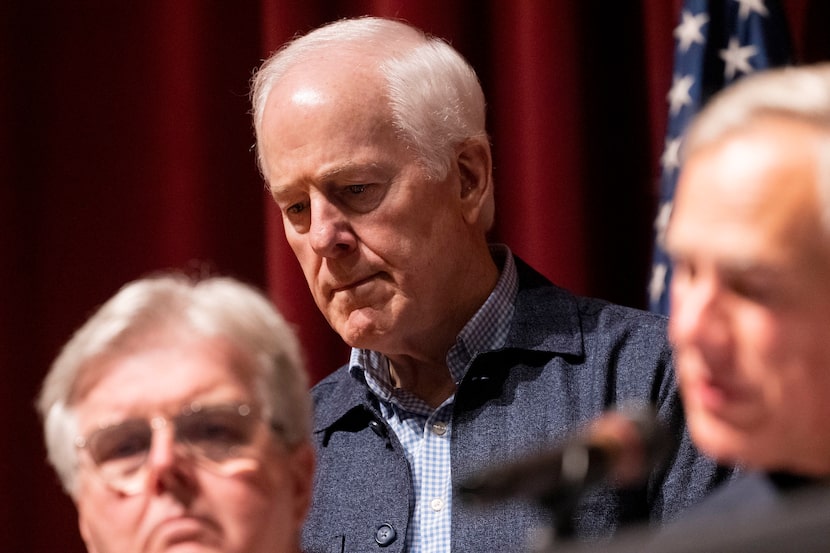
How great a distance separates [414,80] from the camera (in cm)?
195

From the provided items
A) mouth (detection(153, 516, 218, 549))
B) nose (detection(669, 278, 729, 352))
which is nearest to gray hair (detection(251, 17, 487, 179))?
mouth (detection(153, 516, 218, 549))

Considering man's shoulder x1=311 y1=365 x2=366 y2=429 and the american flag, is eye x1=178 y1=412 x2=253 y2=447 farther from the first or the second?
the american flag

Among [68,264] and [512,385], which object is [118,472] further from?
[68,264]

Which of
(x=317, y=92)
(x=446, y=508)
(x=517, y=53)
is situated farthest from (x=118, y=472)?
(x=517, y=53)

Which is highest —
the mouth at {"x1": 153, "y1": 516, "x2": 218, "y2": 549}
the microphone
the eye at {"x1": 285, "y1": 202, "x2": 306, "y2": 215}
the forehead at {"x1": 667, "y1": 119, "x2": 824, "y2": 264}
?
the forehead at {"x1": 667, "y1": 119, "x2": 824, "y2": 264}

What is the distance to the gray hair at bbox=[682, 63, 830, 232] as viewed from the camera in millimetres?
934

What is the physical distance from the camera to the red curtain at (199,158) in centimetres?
238

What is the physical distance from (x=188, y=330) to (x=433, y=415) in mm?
678

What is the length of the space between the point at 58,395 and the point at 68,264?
56.8 inches

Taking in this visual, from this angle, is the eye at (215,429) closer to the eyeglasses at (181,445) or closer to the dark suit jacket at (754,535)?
the eyeglasses at (181,445)

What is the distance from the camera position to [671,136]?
2.16 meters

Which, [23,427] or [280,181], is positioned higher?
[280,181]

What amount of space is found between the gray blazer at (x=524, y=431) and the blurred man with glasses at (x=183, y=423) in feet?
1.66

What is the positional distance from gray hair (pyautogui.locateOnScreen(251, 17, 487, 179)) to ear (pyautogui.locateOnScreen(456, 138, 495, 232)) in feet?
0.07
